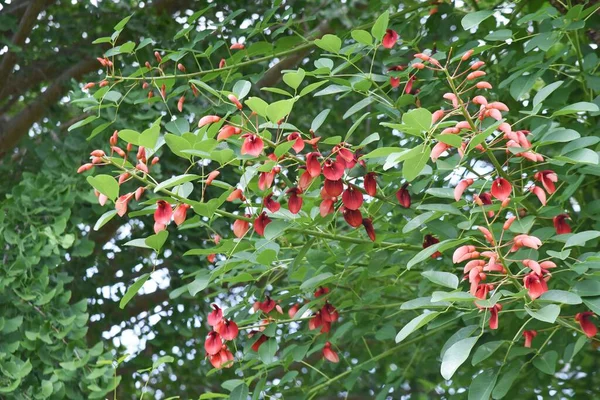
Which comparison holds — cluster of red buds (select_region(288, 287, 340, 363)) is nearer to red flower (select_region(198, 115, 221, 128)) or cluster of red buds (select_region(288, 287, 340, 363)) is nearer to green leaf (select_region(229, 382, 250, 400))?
green leaf (select_region(229, 382, 250, 400))

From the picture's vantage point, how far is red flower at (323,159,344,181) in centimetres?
113

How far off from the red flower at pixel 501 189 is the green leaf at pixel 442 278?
0.13 metres

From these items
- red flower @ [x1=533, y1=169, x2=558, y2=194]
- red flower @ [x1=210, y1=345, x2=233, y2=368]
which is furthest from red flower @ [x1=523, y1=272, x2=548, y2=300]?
red flower @ [x1=210, y1=345, x2=233, y2=368]

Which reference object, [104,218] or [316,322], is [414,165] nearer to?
[104,218]

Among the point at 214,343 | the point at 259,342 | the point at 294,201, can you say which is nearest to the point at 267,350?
the point at 259,342

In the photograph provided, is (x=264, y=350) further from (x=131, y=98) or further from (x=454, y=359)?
(x=131, y=98)

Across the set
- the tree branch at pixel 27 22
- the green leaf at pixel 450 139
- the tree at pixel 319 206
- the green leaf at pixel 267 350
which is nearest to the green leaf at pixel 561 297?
the tree at pixel 319 206

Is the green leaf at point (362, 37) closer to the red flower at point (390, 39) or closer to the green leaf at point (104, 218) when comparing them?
the red flower at point (390, 39)

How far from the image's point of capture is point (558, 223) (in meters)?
1.32

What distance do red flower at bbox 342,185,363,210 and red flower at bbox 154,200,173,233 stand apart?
229 mm

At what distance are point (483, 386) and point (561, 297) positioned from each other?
0.23 meters

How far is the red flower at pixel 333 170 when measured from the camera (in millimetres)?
1131

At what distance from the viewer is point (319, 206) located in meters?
1.34

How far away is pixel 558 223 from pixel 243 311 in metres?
0.58
